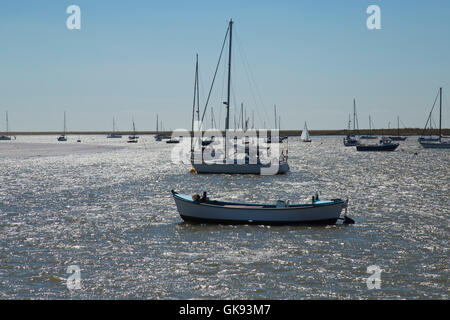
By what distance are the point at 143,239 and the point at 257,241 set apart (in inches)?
232

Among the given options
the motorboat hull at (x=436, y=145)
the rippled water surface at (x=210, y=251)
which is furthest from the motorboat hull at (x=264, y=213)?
the motorboat hull at (x=436, y=145)

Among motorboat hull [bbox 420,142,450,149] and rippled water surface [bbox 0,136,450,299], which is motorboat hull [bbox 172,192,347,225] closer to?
rippled water surface [bbox 0,136,450,299]

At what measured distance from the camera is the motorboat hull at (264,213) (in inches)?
1110

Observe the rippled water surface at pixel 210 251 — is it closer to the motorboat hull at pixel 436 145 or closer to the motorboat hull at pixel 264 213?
the motorboat hull at pixel 264 213

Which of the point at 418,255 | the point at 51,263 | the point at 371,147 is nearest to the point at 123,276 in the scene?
the point at 51,263

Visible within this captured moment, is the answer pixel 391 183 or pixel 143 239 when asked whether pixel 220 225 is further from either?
pixel 391 183

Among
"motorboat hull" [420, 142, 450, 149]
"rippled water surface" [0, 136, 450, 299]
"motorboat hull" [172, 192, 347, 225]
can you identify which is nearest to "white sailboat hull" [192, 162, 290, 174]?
"rippled water surface" [0, 136, 450, 299]

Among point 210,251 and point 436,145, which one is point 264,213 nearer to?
point 210,251

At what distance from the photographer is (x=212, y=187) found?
165 ft

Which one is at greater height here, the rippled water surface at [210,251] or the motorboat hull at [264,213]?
the motorboat hull at [264,213]

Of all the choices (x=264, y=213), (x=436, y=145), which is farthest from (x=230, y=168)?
(x=436, y=145)

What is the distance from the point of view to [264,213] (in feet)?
92.5

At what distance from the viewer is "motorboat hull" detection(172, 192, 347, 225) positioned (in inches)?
1110

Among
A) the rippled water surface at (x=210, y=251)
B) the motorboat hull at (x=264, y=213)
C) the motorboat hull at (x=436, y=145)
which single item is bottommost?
the rippled water surface at (x=210, y=251)
